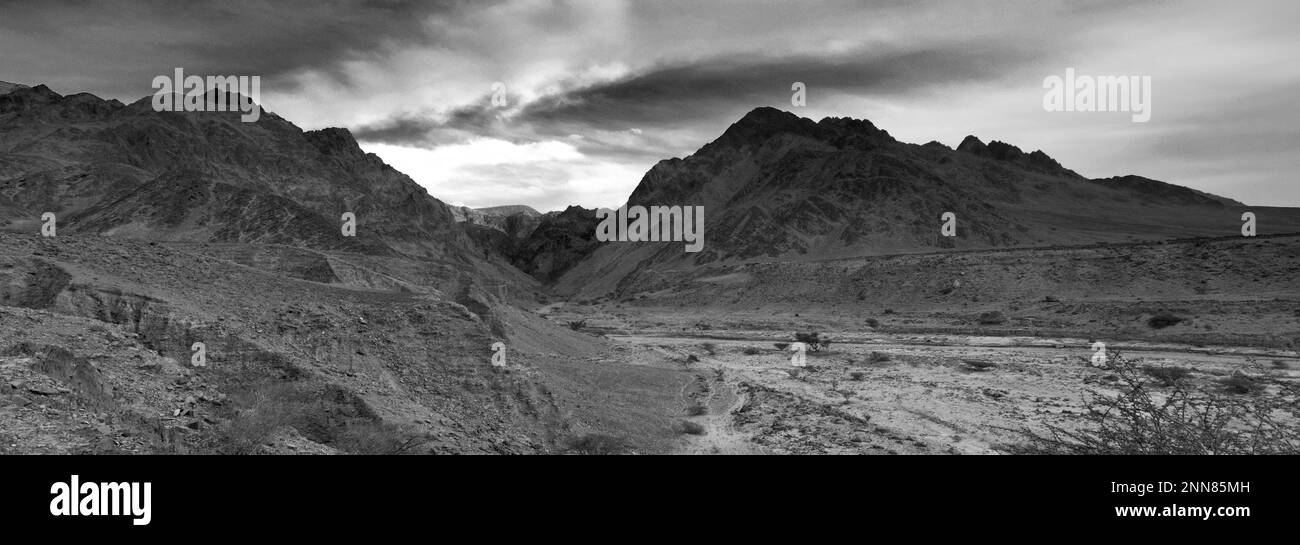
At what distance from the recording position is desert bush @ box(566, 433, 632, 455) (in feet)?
48.3

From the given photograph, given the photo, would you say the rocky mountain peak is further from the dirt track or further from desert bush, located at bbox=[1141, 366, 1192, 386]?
desert bush, located at bbox=[1141, 366, 1192, 386]

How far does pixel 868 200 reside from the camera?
117 metres

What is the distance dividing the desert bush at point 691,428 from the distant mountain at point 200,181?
7267cm

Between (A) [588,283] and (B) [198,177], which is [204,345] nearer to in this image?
(B) [198,177]

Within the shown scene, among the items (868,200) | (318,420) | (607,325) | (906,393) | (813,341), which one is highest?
(868,200)

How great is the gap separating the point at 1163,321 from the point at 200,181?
330 ft

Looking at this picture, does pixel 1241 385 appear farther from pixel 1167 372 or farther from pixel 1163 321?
pixel 1163 321

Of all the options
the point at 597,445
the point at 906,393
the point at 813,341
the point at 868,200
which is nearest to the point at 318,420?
the point at 597,445

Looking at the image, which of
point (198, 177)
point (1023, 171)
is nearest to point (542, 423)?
point (198, 177)

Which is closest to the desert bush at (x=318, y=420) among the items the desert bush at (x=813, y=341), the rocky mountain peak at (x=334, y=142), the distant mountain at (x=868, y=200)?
the desert bush at (x=813, y=341)

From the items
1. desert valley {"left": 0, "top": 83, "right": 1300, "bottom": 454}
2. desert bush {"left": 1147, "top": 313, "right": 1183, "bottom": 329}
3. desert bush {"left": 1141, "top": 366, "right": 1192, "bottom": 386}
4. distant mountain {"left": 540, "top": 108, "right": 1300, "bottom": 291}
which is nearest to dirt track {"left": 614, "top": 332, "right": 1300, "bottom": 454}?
desert valley {"left": 0, "top": 83, "right": 1300, "bottom": 454}

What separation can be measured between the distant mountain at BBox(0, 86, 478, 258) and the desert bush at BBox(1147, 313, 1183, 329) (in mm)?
76955

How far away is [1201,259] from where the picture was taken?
183 ft

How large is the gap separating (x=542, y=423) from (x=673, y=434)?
168 inches
